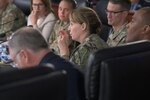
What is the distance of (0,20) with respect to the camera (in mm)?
4191

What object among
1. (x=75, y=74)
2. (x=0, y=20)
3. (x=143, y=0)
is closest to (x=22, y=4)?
(x=0, y=20)

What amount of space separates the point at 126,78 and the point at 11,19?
2.59 metres

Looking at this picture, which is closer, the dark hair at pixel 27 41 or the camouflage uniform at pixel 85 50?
the dark hair at pixel 27 41

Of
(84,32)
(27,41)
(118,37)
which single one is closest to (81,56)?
(84,32)

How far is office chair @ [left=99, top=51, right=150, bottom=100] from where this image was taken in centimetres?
173

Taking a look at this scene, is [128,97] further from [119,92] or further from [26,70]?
[26,70]

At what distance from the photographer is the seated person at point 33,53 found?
1.91m

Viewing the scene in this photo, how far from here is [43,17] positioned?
3900 mm

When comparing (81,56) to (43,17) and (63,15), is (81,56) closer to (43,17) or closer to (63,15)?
(63,15)

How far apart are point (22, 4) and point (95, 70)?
10.1 feet

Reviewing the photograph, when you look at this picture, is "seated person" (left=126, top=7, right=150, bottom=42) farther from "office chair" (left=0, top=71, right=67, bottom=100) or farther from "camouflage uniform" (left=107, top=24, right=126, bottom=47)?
"office chair" (left=0, top=71, right=67, bottom=100)

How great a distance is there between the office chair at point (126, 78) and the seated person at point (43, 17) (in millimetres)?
2096

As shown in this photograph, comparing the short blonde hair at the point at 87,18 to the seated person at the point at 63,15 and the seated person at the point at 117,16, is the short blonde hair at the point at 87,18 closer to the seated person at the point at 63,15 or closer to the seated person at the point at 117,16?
the seated person at the point at 117,16

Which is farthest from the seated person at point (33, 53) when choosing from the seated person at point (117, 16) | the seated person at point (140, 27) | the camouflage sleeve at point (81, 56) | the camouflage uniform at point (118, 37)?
the seated person at point (117, 16)
